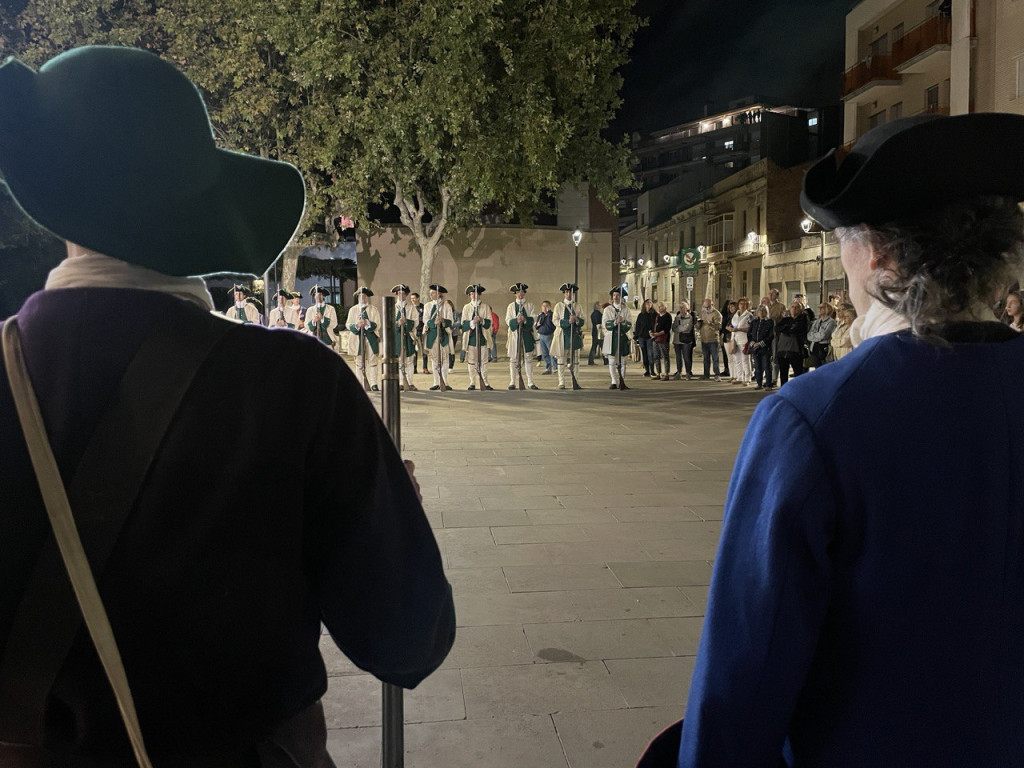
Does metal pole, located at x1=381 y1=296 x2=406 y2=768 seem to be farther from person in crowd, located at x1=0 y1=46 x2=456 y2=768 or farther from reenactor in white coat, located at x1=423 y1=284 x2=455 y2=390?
reenactor in white coat, located at x1=423 y1=284 x2=455 y2=390

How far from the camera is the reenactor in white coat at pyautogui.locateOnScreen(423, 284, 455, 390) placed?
58.0ft

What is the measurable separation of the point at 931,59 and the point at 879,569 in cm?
3029

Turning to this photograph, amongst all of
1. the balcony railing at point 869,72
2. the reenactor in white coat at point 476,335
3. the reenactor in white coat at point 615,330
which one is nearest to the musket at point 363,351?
the reenactor in white coat at point 476,335

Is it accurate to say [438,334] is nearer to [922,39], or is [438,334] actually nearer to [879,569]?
[879,569]

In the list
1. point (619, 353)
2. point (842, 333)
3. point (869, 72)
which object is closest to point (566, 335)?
point (619, 353)

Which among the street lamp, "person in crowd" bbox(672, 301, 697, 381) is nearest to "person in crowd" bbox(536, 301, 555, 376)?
"person in crowd" bbox(672, 301, 697, 381)

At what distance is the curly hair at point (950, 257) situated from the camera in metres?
1.48

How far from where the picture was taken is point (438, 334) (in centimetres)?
1767

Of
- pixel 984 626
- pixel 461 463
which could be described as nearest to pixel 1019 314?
pixel 461 463

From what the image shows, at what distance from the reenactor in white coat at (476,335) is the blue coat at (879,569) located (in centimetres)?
1630

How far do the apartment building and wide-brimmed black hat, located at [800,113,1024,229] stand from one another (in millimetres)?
21541

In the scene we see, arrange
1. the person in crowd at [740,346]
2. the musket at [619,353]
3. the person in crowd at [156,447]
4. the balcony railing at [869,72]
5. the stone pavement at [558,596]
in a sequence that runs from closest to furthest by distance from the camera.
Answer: the person in crowd at [156,447]
the stone pavement at [558,596]
the musket at [619,353]
the person in crowd at [740,346]
the balcony railing at [869,72]

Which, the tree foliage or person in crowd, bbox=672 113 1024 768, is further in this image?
the tree foliage

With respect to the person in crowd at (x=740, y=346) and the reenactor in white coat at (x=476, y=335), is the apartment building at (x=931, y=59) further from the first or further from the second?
the reenactor in white coat at (x=476, y=335)
